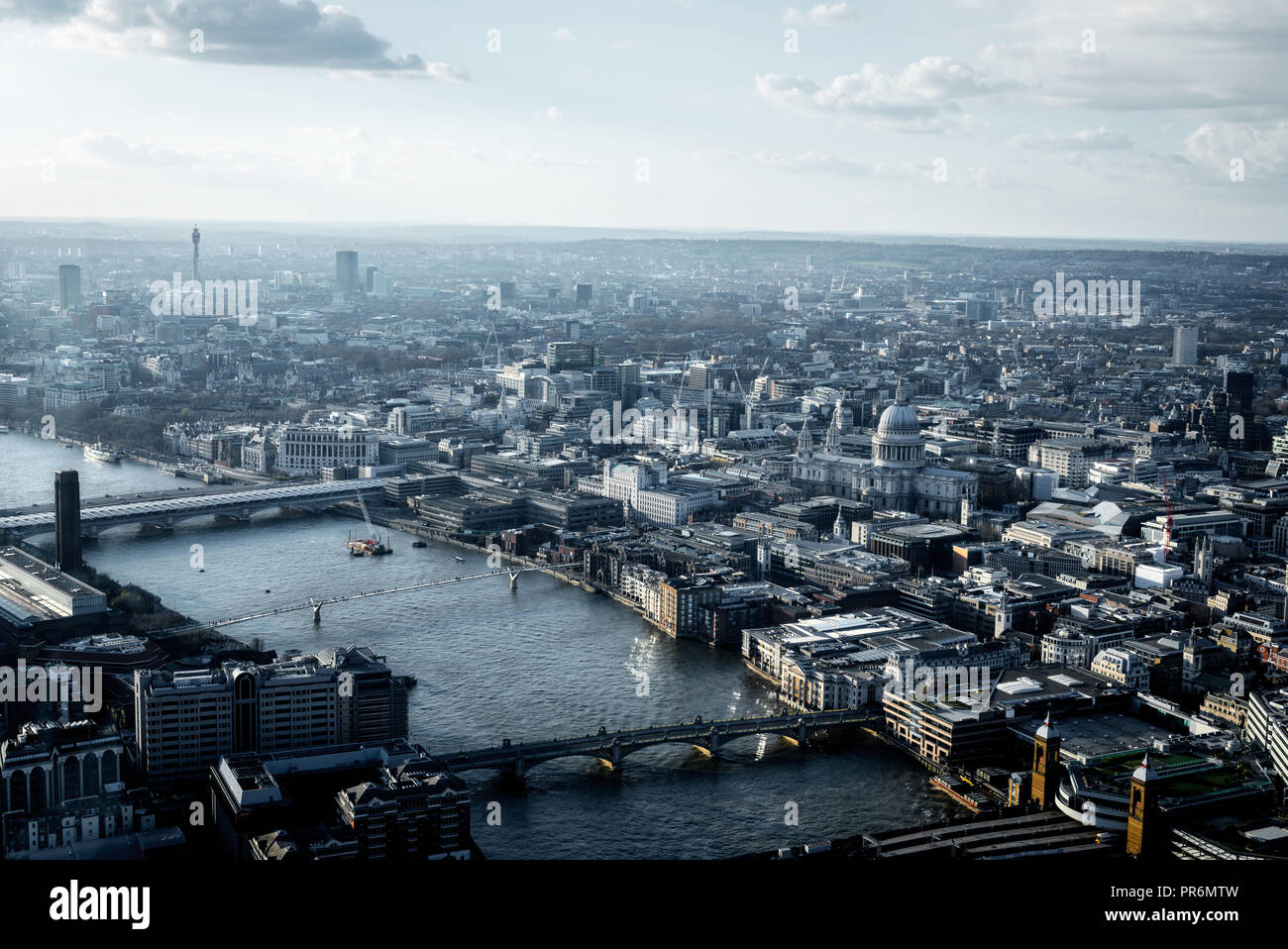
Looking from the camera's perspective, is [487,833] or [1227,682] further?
[1227,682]

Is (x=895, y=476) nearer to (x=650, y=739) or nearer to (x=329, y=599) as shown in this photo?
(x=329, y=599)

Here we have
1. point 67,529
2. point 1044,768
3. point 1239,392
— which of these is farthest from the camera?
point 1239,392

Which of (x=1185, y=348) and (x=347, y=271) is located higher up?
(x=347, y=271)

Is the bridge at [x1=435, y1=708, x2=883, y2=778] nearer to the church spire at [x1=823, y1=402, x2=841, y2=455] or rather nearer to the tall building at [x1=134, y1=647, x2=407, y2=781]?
the tall building at [x1=134, y1=647, x2=407, y2=781]

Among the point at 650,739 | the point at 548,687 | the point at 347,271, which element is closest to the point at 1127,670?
the point at 650,739

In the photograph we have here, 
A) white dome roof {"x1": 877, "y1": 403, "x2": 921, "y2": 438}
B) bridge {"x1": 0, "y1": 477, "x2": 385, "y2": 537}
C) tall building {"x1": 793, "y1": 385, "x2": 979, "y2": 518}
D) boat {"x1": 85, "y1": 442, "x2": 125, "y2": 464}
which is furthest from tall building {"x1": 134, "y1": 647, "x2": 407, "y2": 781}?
boat {"x1": 85, "y1": 442, "x2": 125, "y2": 464}
